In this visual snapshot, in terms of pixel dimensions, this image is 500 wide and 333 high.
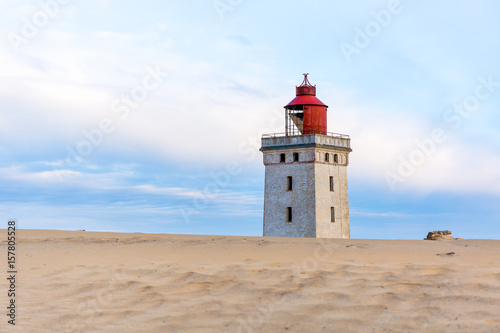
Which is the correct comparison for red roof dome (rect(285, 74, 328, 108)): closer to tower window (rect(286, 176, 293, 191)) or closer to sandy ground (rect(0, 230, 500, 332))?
tower window (rect(286, 176, 293, 191))

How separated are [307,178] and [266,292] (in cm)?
2964

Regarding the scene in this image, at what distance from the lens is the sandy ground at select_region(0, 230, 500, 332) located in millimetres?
6996

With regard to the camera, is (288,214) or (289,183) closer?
(288,214)

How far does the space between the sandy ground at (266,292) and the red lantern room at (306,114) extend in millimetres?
27193

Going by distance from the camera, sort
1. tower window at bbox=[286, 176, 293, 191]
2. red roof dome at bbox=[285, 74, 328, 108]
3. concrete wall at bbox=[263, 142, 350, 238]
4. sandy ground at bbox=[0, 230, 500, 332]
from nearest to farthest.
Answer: sandy ground at bbox=[0, 230, 500, 332], concrete wall at bbox=[263, 142, 350, 238], tower window at bbox=[286, 176, 293, 191], red roof dome at bbox=[285, 74, 328, 108]

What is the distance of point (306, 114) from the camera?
132ft

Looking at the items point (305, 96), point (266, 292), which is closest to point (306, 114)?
point (305, 96)

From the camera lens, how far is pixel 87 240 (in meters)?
Result: 18.7

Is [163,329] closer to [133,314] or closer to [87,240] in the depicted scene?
[133,314]

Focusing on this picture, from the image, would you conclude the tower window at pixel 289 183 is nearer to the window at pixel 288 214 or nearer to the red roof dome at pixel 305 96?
the window at pixel 288 214

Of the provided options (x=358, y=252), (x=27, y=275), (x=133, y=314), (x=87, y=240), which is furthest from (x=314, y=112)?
(x=133, y=314)

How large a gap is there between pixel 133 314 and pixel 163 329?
1.05 metres

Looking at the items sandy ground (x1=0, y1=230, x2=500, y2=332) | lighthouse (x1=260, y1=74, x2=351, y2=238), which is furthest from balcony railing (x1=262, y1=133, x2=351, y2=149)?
sandy ground (x1=0, y1=230, x2=500, y2=332)

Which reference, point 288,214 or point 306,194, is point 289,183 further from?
point 288,214
